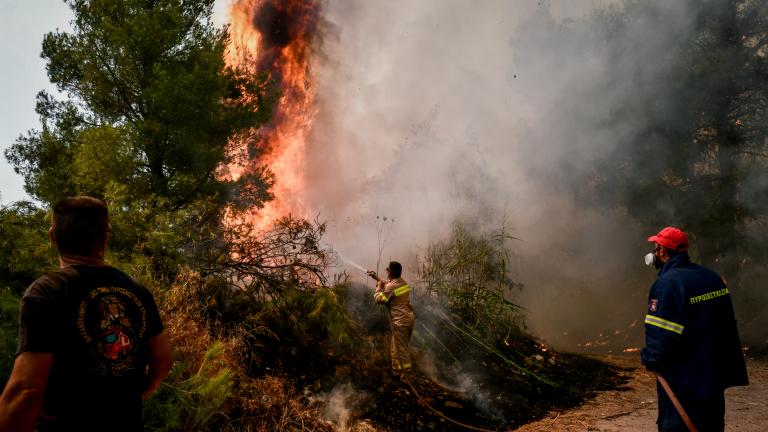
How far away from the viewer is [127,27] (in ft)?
32.9

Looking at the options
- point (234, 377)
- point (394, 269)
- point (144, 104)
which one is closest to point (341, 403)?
point (234, 377)

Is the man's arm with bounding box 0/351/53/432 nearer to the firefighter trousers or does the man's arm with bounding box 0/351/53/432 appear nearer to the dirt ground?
the dirt ground

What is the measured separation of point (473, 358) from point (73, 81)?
35.5 ft

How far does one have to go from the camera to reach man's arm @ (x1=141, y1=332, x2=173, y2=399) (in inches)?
86.2

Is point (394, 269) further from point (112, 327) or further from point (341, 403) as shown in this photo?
point (112, 327)

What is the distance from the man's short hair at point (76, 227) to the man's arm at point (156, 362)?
0.49 metres

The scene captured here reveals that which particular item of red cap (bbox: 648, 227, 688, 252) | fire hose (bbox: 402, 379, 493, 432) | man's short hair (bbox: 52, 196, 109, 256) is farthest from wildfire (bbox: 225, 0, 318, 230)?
man's short hair (bbox: 52, 196, 109, 256)

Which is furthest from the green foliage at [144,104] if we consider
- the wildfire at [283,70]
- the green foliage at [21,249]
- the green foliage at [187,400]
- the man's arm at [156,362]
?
the man's arm at [156,362]

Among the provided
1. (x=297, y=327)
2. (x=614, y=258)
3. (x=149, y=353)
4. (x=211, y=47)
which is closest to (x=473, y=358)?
(x=297, y=327)

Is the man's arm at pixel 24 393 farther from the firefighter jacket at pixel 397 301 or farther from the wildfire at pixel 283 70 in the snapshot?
the wildfire at pixel 283 70

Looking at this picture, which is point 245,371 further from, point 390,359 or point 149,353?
point 149,353

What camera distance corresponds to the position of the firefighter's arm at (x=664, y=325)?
3291mm

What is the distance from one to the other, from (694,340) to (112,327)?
3558 millimetres

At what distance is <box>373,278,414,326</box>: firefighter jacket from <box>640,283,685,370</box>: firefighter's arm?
4349 millimetres
